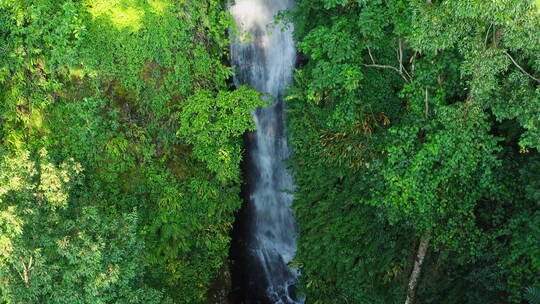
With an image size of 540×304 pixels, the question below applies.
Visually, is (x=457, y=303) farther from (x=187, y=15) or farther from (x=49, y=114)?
(x=49, y=114)

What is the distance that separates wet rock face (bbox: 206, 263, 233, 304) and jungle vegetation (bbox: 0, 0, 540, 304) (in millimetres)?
320

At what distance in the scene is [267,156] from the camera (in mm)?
11766

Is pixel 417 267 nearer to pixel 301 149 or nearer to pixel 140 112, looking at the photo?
pixel 301 149

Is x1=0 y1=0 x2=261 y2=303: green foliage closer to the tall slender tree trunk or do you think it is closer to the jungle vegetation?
the jungle vegetation

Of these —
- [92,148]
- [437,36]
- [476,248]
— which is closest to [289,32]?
[437,36]

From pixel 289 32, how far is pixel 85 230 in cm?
738

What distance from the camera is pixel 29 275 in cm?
601

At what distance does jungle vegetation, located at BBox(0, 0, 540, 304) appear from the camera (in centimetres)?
611

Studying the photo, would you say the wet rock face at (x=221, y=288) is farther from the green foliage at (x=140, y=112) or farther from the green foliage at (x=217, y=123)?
the green foliage at (x=217, y=123)

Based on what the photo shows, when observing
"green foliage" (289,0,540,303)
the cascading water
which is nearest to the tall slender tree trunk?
"green foliage" (289,0,540,303)

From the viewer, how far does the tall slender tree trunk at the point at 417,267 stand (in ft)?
25.5

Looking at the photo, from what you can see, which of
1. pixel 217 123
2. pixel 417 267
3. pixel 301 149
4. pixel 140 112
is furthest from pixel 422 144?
pixel 140 112

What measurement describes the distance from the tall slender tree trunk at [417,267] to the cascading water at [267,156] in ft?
12.6

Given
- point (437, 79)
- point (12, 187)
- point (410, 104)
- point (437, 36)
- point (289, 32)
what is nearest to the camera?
point (437, 36)
